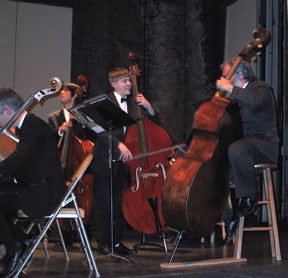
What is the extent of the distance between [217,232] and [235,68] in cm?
306

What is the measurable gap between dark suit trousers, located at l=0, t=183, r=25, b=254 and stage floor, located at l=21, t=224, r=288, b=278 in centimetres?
24

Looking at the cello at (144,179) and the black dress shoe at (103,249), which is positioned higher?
the cello at (144,179)

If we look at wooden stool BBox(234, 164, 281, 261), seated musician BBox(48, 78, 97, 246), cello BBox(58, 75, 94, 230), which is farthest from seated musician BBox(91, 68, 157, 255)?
wooden stool BBox(234, 164, 281, 261)

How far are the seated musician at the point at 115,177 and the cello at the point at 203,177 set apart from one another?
831 millimetres

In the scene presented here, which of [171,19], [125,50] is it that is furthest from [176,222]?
[171,19]

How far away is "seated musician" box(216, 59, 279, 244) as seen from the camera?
342 cm

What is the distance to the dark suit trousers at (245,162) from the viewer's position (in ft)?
11.0

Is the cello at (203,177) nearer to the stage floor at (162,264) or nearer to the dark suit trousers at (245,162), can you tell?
the dark suit trousers at (245,162)

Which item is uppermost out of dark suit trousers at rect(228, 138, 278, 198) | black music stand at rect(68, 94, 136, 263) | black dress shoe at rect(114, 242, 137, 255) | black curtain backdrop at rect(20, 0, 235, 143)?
black curtain backdrop at rect(20, 0, 235, 143)

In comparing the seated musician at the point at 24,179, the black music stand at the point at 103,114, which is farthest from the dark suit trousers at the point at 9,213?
the black music stand at the point at 103,114

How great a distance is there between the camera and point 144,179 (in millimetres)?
4039

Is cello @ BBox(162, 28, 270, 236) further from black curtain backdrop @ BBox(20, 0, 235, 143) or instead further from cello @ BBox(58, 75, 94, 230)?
black curtain backdrop @ BBox(20, 0, 235, 143)

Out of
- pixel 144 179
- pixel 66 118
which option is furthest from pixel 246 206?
pixel 66 118

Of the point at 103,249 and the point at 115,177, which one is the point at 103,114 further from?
the point at 103,249
